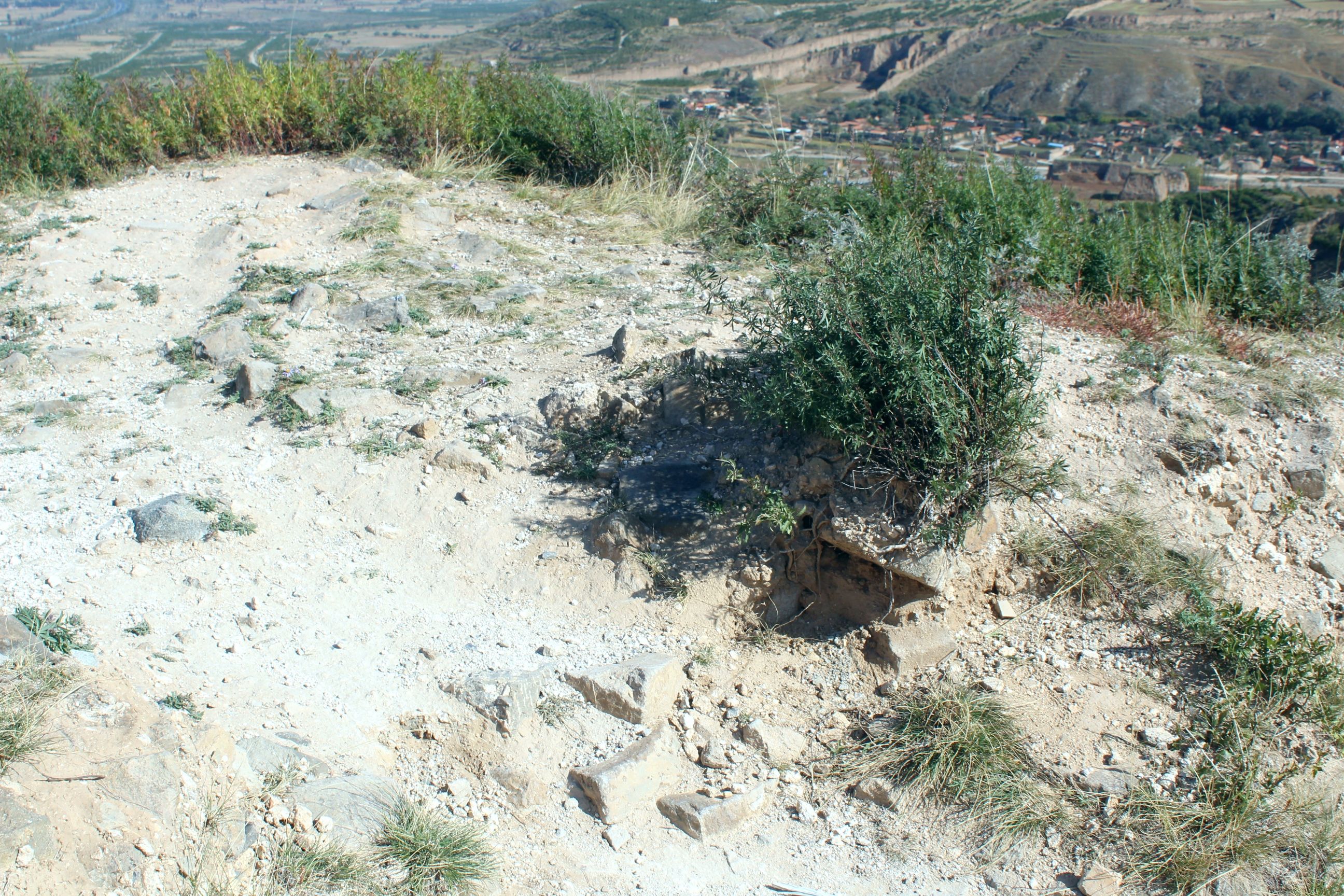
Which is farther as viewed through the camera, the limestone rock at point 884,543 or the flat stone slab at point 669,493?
the flat stone slab at point 669,493

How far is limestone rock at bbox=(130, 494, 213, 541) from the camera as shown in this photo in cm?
385

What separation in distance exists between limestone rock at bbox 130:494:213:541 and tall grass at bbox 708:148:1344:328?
11.5 feet

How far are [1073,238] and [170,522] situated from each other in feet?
18.1

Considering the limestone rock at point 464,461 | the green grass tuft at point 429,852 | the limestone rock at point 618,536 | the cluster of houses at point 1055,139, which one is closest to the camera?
the green grass tuft at point 429,852

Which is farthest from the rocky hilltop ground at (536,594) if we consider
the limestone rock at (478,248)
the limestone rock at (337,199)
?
the limestone rock at (337,199)

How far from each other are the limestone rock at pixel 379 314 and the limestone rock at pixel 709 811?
3.43 meters

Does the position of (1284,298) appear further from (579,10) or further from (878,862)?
(579,10)

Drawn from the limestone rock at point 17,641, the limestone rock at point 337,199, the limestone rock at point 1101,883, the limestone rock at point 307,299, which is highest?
the limestone rock at point 337,199

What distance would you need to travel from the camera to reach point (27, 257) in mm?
6492

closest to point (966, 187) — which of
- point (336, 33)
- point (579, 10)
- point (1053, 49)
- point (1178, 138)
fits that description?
point (1178, 138)

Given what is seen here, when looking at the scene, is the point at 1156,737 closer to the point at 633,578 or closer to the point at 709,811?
the point at 709,811

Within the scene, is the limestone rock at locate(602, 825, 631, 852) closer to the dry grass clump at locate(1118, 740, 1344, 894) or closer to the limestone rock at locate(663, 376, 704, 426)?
the dry grass clump at locate(1118, 740, 1344, 894)

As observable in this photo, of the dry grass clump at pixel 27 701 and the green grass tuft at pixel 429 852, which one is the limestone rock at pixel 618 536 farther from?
the dry grass clump at pixel 27 701

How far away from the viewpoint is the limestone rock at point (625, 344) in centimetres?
493
